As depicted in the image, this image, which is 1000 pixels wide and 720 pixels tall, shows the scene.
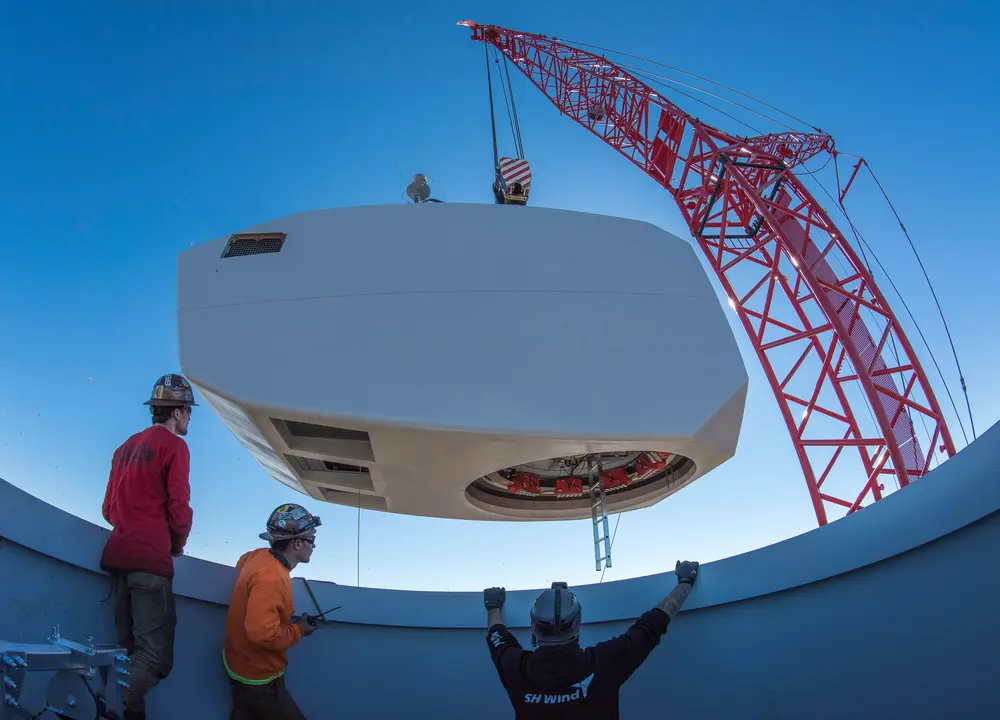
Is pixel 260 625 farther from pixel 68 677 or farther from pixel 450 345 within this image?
pixel 450 345

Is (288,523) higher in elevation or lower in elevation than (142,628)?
higher

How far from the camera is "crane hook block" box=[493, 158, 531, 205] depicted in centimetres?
573

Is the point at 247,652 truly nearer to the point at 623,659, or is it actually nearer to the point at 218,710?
the point at 218,710

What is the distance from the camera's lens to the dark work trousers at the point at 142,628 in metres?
2.80

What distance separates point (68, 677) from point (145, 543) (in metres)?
0.68

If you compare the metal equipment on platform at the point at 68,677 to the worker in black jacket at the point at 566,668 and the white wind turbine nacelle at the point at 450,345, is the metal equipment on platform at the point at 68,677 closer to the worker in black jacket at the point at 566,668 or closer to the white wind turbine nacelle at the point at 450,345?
the white wind turbine nacelle at the point at 450,345

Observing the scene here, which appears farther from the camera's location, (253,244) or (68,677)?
(253,244)

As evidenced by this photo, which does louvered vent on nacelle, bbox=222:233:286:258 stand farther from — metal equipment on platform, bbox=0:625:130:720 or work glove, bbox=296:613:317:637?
metal equipment on platform, bbox=0:625:130:720

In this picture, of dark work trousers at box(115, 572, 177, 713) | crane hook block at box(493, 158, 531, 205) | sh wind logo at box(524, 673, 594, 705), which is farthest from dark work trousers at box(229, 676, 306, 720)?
crane hook block at box(493, 158, 531, 205)

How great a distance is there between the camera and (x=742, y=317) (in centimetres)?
1338

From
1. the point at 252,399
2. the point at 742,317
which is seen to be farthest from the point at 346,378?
the point at 742,317

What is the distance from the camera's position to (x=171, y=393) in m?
3.22

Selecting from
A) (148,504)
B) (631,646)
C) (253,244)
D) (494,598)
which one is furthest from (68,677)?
(253,244)

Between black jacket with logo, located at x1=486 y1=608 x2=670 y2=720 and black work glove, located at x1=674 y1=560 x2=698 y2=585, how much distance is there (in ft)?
3.42
